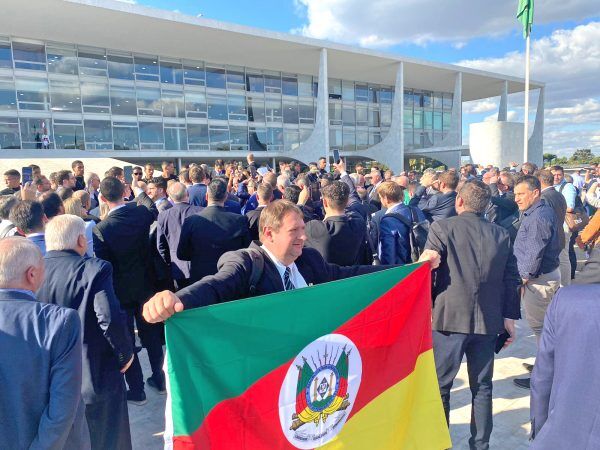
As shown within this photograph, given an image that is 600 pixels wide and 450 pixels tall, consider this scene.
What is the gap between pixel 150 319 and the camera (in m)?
1.77

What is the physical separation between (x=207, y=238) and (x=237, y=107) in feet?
82.4

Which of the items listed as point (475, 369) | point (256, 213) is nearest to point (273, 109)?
point (256, 213)

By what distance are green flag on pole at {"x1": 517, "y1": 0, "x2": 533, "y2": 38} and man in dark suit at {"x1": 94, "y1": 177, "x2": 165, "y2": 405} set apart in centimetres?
1926

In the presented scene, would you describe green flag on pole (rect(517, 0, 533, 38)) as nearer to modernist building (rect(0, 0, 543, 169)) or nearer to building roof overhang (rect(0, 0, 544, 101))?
modernist building (rect(0, 0, 543, 169))

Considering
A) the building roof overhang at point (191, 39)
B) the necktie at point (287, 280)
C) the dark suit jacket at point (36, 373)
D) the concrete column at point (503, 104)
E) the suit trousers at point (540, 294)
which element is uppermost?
the building roof overhang at point (191, 39)

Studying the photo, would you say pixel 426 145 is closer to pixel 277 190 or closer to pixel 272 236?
pixel 277 190

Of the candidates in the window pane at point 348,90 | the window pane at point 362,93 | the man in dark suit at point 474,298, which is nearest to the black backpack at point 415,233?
the man in dark suit at point 474,298

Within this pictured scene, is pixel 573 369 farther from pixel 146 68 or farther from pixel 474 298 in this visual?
pixel 146 68

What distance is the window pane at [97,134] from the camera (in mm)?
22969

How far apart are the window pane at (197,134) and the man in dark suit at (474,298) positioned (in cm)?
2517

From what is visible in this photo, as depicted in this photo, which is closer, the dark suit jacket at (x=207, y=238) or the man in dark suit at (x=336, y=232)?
the man in dark suit at (x=336, y=232)

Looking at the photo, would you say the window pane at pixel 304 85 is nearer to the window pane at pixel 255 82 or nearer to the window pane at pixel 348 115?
the window pane at pixel 255 82

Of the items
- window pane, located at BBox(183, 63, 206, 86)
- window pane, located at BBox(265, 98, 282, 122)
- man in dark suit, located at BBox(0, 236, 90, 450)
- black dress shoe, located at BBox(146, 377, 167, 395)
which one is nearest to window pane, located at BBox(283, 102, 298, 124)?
window pane, located at BBox(265, 98, 282, 122)

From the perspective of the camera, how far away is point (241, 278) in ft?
7.34
